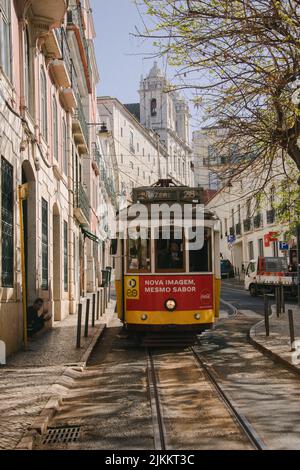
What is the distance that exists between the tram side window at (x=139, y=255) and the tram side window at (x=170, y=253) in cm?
19

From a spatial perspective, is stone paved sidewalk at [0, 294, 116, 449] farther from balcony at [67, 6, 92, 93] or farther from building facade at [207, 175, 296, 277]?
building facade at [207, 175, 296, 277]

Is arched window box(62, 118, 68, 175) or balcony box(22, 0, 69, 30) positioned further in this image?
arched window box(62, 118, 68, 175)

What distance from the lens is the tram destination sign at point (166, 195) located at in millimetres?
14609

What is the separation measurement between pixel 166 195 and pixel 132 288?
2293 mm

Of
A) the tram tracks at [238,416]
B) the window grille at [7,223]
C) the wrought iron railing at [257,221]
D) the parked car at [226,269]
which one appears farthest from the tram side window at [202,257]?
the parked car at [226,269]

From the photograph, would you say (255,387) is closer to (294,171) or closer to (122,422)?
(122,422)

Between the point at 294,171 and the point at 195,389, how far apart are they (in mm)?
9359

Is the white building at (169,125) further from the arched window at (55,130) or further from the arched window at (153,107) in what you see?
the arched window at (55,130)

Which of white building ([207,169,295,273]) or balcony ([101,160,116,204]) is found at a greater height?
balcony ([101,160,116,204])

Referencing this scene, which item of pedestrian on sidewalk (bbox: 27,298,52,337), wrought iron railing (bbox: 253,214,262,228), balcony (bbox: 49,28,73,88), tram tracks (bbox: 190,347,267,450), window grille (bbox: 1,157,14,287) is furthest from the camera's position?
wrought iron railing (bbox: 253,214,262,228)

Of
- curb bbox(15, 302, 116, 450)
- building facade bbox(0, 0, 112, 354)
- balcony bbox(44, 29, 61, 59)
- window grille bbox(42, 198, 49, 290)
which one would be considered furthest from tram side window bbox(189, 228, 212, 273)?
balcony bbox(44, 29, 61, 59)

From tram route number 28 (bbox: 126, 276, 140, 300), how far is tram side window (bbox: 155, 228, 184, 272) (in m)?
0.56

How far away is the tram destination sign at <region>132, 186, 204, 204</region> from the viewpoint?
14609 mm
